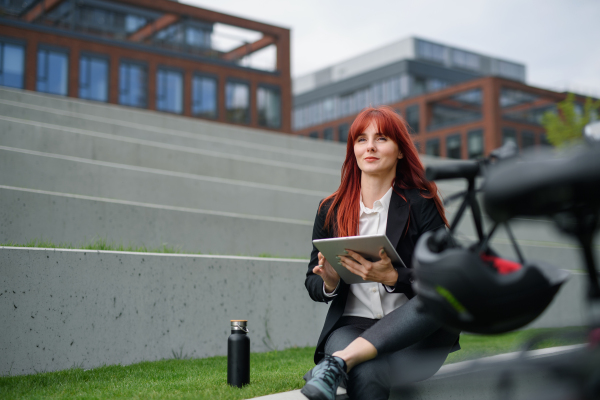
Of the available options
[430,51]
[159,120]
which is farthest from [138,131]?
[430,51]

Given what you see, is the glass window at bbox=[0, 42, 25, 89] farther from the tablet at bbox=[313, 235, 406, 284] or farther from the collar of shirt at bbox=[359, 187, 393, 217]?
the tablet at bbox=[313, 235, 406, 284]

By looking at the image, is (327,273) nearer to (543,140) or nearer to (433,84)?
(543,140)

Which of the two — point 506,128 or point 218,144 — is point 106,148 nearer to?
point 218,144

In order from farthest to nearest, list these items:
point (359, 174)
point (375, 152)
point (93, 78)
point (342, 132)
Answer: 1. point (342, 132)
2. point (93, 78)
3. point (359, 174)
4. point (375, 152)

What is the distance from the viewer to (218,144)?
10898 millimetres

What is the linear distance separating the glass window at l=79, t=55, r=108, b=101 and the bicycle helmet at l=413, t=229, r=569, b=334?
24.4 m

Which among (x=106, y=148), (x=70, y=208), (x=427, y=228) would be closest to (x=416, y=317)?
(x=427, y=228)

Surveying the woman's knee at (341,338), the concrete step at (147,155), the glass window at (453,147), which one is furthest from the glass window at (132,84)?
the woman's knee at (341,338)

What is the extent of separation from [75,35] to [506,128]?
82.8 feet

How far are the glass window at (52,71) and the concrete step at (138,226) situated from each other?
19442 mm

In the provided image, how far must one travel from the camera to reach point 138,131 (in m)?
10.0

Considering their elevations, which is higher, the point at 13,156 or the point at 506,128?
the point at 506,128

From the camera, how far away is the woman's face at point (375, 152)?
2.90 m

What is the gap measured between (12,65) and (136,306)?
2129cm
